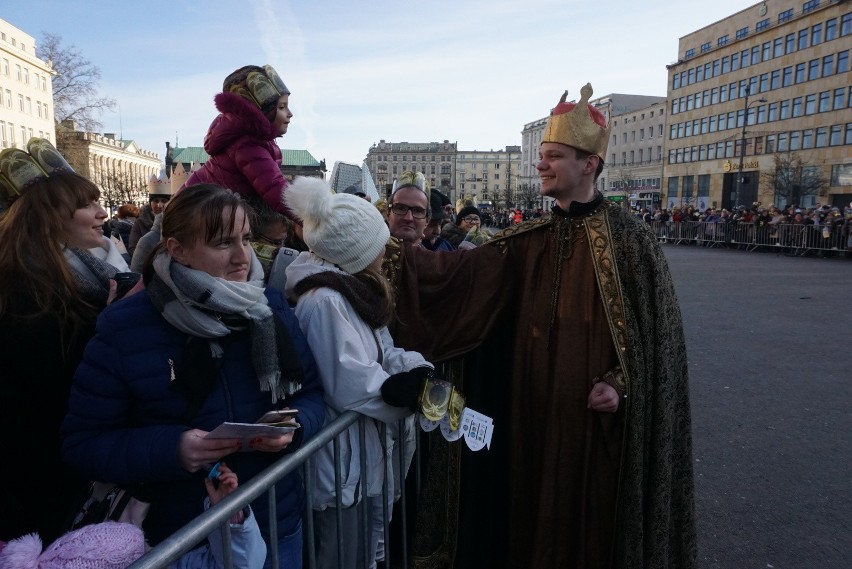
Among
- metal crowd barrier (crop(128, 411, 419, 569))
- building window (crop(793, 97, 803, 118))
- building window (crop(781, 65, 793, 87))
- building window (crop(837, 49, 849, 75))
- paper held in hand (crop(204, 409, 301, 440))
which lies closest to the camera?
metal crowd barrier (crop(128, 411, 419, 569))

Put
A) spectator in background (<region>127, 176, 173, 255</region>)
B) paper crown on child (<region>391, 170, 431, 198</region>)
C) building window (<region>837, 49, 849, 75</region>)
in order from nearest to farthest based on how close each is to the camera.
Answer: paper crown on child (<region>391, 170, 431, 198</region>) → spectator in background (<region>127, 176, 173, 255</region>) → building window (<region>837, 49, 849, 75</region>)

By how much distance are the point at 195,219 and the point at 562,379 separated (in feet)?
5.61

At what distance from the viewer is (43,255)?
77.0 inches

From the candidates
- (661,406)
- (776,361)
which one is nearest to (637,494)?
(661,406)

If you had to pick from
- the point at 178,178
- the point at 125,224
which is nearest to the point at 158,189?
the point at 178,178

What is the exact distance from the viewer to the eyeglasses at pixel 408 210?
3492mm

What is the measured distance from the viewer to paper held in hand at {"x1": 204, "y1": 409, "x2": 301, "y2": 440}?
1531mm

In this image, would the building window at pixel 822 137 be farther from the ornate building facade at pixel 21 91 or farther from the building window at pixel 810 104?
the ornate building facade at pixel 21 91

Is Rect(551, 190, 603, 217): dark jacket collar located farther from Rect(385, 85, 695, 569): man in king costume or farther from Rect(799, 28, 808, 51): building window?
Rect(799, 28, 808, 51): building window

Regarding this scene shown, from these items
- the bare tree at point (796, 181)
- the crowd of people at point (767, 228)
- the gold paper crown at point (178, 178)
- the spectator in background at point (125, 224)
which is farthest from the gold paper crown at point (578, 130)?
the bare tree at point (796, 181)

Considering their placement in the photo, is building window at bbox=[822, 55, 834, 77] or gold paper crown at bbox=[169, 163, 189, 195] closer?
gold paper crown at bbox=[169, 163, 189, 195]

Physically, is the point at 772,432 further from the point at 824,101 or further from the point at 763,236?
the point at 824,101

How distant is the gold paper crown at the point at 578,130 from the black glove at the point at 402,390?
1388 millimetres

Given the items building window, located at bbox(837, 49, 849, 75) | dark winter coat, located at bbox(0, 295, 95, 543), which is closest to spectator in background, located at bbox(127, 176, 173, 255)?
dark winter coat, located at bbox(0, 295, 95, 543)
